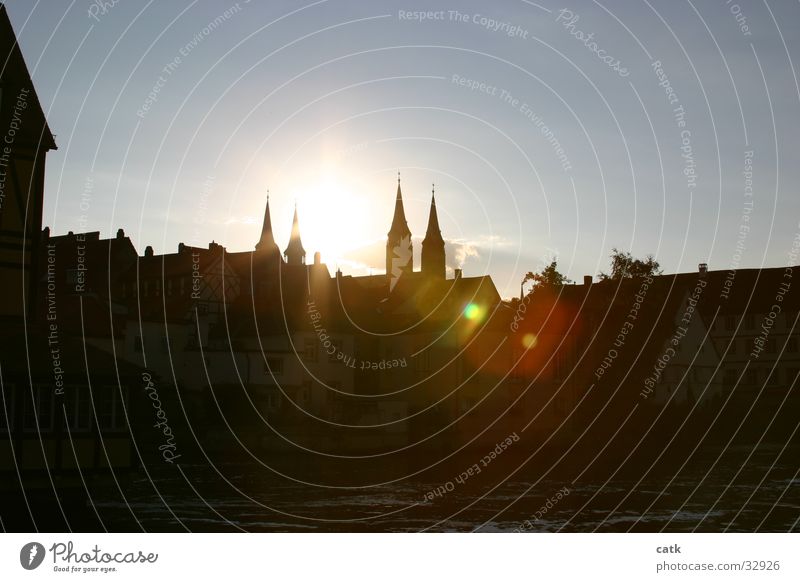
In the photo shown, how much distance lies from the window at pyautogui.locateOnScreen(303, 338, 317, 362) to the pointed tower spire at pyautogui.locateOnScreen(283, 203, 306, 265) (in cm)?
5881

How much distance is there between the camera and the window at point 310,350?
6425cm

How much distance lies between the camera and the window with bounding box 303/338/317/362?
64.2 m

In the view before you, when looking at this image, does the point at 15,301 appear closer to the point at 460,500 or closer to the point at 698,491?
the point at 460,500

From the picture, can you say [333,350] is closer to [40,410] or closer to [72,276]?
[72,276]

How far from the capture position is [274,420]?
173 ft

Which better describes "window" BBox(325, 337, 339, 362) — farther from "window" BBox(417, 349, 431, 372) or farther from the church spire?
the church spire

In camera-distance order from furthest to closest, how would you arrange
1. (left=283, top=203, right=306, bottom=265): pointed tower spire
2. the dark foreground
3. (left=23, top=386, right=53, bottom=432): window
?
(left=283, top=203, right=306, bottom=265): pointed tower spire, (left=23, top=386, right=53, bottom=432): window, the dark foreground

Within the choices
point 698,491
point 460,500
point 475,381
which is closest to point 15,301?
point 460,500

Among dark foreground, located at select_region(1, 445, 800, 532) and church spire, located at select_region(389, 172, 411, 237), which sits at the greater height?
church spire, located at select_region(389, 172, 411, 237)

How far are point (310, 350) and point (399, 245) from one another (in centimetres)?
4105

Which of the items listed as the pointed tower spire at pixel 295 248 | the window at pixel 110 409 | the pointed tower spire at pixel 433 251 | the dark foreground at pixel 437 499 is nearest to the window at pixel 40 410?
the window at pixel 110 409

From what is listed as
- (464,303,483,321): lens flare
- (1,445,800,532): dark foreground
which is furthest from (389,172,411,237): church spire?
(1,445,800,532): dark foreground

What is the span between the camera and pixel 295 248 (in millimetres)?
126000

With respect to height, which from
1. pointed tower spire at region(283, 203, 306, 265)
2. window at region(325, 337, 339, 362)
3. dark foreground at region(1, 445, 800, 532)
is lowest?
dark foreground at region(1, 445, 800, 532)
